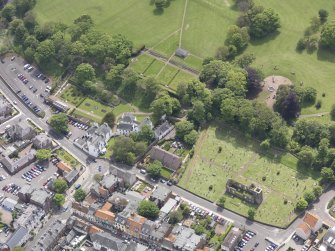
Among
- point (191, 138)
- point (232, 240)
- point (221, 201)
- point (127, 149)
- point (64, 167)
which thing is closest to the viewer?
point (232, 240)

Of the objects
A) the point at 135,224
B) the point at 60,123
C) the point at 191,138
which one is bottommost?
the point at 60,123

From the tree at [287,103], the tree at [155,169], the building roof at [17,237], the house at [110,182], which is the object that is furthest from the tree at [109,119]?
the tree at [287,103]

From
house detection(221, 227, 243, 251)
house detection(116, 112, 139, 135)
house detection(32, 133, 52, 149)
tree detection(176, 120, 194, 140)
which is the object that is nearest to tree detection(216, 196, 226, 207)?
house detection(221, 227, 243, 251)

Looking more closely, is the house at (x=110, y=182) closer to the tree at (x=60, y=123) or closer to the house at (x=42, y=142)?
the house at (x=42, y=142)

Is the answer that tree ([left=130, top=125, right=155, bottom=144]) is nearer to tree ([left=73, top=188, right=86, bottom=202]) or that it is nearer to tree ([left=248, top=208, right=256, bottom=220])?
tree ([left=73, top=188, right=86, bottom=202])

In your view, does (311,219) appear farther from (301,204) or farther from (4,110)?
(4,110)

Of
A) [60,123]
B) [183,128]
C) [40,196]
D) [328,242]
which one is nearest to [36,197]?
[40,196]

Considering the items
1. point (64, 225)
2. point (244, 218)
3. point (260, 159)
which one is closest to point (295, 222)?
point (244, 218)
